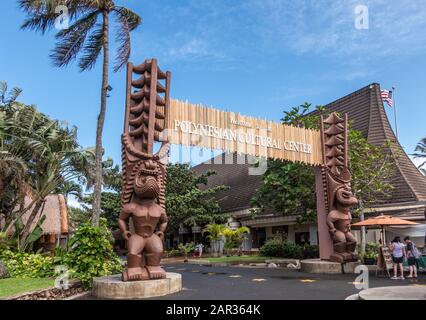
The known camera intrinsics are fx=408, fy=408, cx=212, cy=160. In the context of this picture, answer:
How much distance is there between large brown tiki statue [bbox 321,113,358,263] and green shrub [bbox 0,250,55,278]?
9107mm

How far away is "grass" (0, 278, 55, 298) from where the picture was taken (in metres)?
9.26

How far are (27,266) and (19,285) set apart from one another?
11.5 ft

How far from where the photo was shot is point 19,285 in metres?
10.5

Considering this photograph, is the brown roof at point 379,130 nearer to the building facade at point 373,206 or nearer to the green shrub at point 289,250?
the building facade at point 373,206

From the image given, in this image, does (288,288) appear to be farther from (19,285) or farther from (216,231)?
(216,231)

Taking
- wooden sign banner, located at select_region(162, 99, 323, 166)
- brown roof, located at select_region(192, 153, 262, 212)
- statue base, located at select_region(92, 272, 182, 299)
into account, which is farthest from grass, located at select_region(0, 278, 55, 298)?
brown roof, located at select_region(192, 153, 262, 212)

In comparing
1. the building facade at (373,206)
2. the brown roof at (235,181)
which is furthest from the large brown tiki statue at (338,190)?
the brown roof at (235,181)

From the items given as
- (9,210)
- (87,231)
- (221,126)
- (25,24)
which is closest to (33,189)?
(9,210)

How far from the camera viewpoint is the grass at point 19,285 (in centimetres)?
926

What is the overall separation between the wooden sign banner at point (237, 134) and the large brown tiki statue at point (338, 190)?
0.41m

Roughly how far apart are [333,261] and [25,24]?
44.9ft

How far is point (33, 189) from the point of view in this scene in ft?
62.8

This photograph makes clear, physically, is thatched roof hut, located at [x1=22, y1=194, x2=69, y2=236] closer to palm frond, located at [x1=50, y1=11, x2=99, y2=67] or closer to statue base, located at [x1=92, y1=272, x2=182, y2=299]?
palm frond, located at [x1=50, y1=11, x2=99, y2=67]
